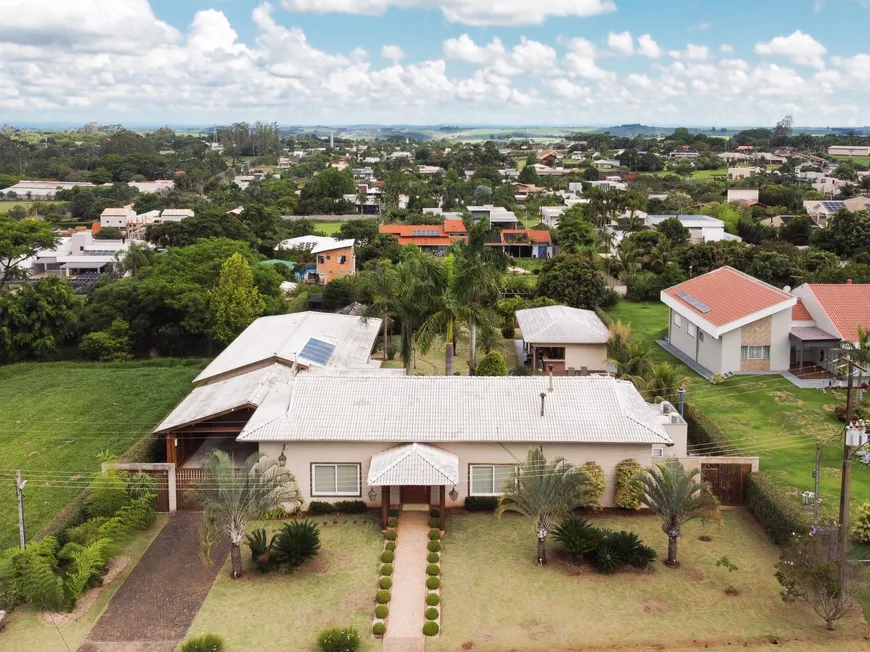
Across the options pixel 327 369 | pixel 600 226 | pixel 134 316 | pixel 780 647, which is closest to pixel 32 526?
pixel 327 369

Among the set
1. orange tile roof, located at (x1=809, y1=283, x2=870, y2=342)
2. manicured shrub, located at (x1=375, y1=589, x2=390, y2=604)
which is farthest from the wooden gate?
orange tile roof, located at (x1=809, y1=283, x2=870, y2=342)

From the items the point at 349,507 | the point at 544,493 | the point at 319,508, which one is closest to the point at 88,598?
the point at 319,508

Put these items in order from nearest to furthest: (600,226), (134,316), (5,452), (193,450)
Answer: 1. (193,450)
2. (5,452)
3. (134,316)
4. (600,226)

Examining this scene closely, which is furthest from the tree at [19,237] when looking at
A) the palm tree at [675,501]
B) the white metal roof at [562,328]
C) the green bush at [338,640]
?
the palm tree at [675,501]

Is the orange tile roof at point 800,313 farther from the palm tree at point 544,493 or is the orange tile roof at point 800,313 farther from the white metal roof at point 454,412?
the palm tree at point 544,493

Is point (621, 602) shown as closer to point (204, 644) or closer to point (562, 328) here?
point (204, 644)

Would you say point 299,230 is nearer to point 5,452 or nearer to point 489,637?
point 5,452
